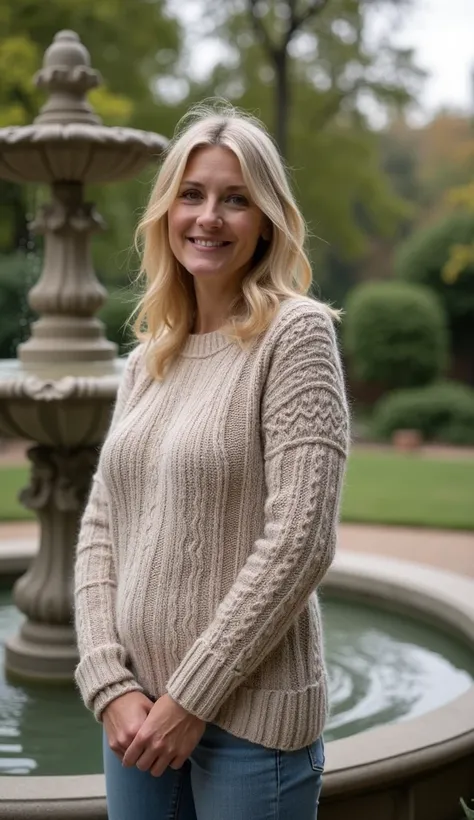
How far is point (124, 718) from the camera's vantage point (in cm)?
208

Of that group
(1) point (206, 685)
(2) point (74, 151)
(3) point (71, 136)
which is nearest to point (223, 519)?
(1) point (206, 685)

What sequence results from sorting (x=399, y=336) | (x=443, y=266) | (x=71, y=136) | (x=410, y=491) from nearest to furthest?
(x=71, y=136)
(x=410, y=491)
(x=399, y=336)
(x=443, y=266)

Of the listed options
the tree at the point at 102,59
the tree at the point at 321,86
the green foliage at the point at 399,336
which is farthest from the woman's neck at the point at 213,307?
the tree at the point at 321,86

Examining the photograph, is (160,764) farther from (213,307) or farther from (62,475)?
(62,475)

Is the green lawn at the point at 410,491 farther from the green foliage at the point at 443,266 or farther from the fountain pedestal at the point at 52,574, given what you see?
the green foliage at the point at 443,266

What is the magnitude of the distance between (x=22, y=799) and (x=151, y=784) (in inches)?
44.0

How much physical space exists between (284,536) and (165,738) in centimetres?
46

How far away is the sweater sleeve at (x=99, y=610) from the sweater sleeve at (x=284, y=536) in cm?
18

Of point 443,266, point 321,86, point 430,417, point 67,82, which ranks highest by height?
point 321,86

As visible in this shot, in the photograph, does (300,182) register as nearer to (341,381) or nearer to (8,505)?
(8,505)

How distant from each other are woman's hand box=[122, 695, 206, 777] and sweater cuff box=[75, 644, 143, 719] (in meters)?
0.13

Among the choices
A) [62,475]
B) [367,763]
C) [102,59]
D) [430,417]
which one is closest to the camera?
[367,763]

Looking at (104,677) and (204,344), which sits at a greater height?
(204,344)

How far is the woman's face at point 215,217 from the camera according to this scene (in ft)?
7.17
